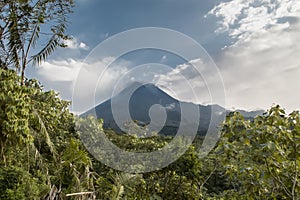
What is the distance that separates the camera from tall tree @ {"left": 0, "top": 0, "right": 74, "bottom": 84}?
22.9ft

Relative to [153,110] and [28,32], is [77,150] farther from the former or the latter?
[28,32]

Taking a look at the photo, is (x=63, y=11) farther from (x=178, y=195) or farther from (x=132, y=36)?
(x=178, y=195)

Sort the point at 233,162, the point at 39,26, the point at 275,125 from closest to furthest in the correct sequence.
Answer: the point at 275,125 → the point at 233,162 → the point at 39,26

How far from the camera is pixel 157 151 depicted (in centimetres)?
770

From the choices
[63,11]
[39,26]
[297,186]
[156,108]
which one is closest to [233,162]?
[297,186]

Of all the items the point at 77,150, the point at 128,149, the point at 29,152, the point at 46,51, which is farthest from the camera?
the point at 128,149

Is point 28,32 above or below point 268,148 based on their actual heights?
above

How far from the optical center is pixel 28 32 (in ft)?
23.4

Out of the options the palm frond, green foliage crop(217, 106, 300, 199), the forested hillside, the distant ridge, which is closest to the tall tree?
the palm frond

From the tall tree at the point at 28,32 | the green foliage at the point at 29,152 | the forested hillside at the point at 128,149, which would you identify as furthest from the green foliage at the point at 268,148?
the tall tree at the point at 28,32

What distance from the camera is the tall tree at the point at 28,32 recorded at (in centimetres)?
697

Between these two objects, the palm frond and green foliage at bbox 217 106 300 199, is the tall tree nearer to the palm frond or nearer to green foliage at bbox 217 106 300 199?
the palm frond

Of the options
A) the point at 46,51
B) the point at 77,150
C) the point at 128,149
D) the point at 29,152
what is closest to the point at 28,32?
the point at 46,51

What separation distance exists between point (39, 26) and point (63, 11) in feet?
3.14
